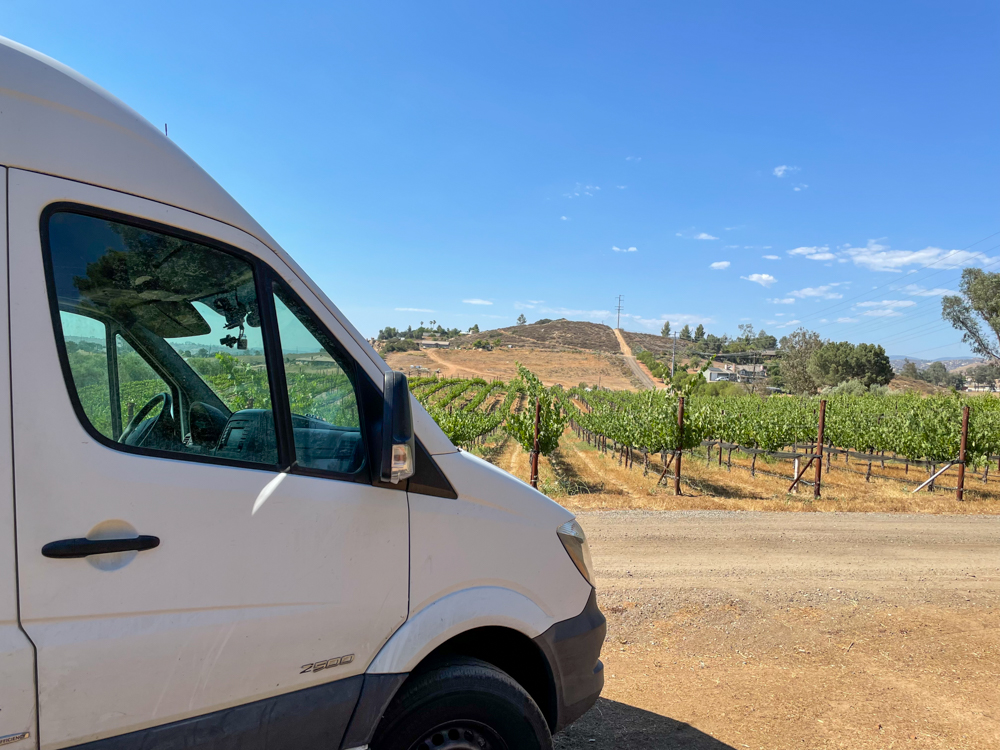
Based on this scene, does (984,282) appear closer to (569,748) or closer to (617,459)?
(617,459)

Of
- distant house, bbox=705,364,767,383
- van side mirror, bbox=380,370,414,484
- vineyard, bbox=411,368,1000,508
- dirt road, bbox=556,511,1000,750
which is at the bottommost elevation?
dirt road, bbox=556,511,1000,750

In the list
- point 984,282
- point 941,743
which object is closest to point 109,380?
point 941,743

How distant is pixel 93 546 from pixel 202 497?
11.0 inches

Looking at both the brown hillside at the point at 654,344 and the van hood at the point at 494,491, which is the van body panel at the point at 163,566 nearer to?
the van hood at the point at 494,491

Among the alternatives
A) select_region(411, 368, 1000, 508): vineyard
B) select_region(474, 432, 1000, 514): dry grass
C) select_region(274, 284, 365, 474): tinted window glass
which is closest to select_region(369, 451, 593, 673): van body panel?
select_region(274, 284, 365, 474): tinted window glass

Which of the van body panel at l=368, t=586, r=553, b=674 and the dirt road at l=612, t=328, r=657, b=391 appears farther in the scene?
the dirt road at l=612, t=328, r=657, b=391

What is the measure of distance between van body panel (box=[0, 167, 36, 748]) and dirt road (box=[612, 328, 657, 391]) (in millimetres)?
68195

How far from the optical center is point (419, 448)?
216 cm

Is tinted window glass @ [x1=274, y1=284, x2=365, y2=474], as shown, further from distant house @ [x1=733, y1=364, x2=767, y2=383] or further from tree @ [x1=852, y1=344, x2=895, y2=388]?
distant house @ [x1=733, y1=364, x2=767, y2=383]

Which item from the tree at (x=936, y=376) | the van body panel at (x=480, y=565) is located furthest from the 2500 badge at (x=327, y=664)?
the tree at (x=936, y=376)

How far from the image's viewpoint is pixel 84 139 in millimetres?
1646

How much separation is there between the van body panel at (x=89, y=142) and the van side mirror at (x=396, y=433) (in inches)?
27.4

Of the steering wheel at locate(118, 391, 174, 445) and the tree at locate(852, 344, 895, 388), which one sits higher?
the tree at locate(852, 344, 895, 388)

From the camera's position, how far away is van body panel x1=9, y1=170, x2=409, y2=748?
147 cm
